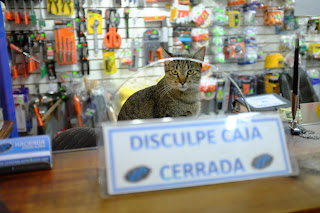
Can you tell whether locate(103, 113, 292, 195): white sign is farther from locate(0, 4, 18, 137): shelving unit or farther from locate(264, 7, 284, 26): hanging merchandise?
locate(264, 7, 284, 26): hanging merchandise

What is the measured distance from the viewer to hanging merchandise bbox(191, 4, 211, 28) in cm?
311

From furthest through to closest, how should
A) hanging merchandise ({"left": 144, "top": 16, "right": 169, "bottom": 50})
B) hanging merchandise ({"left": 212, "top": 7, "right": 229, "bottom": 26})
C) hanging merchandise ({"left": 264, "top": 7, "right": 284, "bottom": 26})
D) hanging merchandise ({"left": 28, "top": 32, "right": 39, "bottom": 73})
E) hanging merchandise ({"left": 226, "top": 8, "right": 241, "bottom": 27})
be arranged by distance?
hanging merchandise ({"left": 264, "top": 7, "right": 284, "bottom": 26}) → hanging merchandise ({"left": 226, "top": 8, "right": 241, "bottom": 27}) → hanging merchandise ({"left": 212, "top": 7, "right": 229, "bottom": 26}) → hanging merchandise ({"left": 144, "top": 16, "right": 169, "bottom": 50}) → hanging merchandise ({"left": 28, "top": 32, "right": 39, "bottom": 73})

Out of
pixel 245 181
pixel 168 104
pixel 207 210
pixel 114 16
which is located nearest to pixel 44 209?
pixel 207 210

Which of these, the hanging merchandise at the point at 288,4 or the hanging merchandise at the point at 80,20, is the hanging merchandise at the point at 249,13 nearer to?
the hanging merchandise at the point at 288,4

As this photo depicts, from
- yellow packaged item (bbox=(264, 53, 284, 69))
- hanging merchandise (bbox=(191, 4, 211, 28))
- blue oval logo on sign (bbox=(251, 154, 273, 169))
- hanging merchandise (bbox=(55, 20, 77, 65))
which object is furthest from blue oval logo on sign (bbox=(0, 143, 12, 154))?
yellow packaged item (bbox=(264, 53, 284, 69))

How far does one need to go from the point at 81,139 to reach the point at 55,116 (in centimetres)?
174

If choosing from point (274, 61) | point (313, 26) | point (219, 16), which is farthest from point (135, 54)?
point (313, 26)

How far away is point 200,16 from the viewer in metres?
3.11

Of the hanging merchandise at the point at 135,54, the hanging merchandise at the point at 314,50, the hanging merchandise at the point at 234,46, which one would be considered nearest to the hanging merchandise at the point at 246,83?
the hanging merchandise at the point at 234,46

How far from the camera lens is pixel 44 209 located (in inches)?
20.1

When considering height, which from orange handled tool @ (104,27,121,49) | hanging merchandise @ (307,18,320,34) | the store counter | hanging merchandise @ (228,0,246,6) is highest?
hanging merchandise @ (228,0,246,6)

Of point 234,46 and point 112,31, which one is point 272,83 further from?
point 112,31

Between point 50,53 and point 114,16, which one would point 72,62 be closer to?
point 50,53

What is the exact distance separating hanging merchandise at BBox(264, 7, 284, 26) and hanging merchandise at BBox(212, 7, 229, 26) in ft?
1.97
